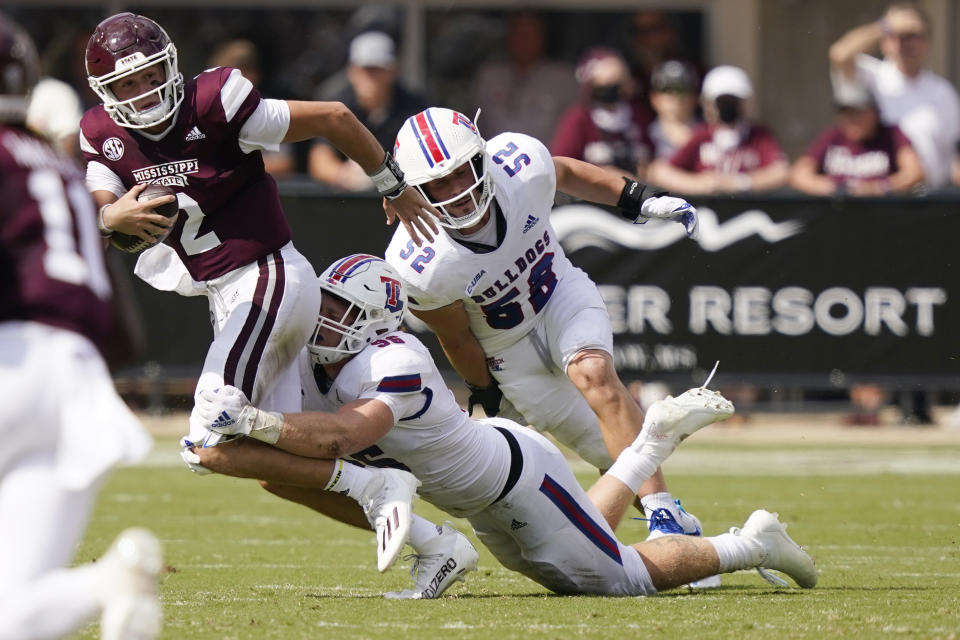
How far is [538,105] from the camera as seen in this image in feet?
39.3

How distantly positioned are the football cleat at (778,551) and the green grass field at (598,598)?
0.25 ft

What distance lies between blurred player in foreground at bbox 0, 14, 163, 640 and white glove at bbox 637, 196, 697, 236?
302 cm

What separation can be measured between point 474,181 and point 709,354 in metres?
4.55

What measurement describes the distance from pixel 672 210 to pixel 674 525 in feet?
3.87

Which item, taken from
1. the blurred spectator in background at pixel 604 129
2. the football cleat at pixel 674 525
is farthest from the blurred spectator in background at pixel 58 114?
the football cleat at pixel 674 525

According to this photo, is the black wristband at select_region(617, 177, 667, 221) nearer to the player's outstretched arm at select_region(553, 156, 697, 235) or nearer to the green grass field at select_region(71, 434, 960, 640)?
the player's outstretched arm at select_region(553, 156, 697, 235)

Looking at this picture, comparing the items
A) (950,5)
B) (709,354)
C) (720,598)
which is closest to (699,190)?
(709,354)

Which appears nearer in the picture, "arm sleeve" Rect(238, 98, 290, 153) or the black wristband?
"arm sleeve" Rect(238, 98, 290, 153)

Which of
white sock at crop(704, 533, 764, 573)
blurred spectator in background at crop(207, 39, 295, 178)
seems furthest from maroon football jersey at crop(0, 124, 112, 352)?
blurred spectator in background at crop(207, 39, 295, 178)

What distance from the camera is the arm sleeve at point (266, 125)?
4.70m

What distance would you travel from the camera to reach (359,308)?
4809 millimetres

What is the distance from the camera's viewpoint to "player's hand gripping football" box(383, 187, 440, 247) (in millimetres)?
5152

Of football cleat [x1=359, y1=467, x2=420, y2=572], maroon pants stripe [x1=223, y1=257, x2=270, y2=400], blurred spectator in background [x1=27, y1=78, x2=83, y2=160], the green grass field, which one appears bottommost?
the green grass field

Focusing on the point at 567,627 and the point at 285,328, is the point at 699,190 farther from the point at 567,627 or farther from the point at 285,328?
the point at 567,627
